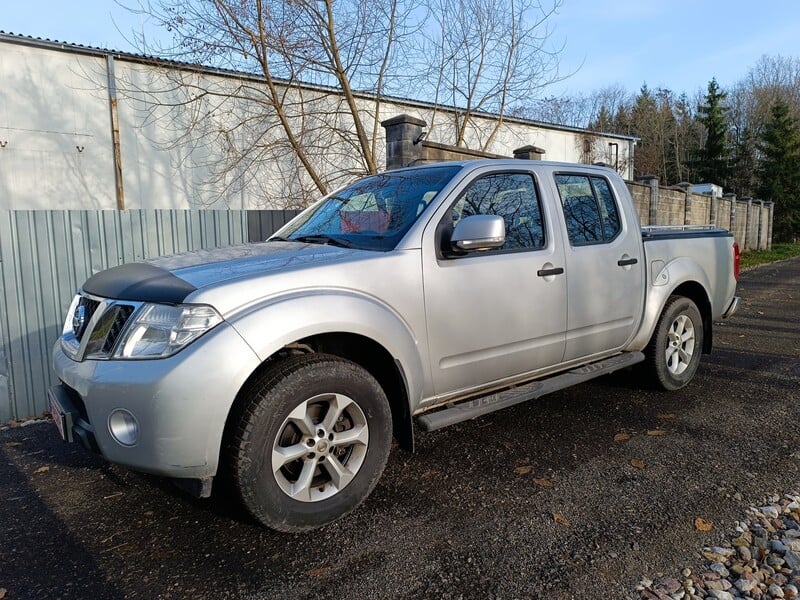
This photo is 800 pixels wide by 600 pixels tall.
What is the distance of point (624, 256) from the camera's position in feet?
13.9

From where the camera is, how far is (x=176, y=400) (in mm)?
2295

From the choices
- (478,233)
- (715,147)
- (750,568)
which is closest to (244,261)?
(478,233)

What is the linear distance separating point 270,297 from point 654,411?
3341mm

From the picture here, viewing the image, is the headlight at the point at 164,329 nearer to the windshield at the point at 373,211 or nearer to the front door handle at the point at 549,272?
the windshield at the point at 373,211

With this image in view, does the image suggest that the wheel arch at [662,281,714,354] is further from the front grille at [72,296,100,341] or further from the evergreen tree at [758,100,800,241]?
the evergreen tree at [758,100,800,241]

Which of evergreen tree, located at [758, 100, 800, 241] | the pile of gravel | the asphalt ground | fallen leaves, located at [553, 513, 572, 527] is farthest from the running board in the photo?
evergreen tree, located at [758, 100, 800, 241]

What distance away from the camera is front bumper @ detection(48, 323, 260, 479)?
230cm

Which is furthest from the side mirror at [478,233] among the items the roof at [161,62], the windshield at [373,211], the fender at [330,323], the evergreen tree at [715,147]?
the evergreen tree at [715,147]

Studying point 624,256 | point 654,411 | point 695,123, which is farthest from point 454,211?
point 695,123

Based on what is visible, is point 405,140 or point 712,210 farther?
point 712,210

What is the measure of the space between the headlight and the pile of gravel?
2121 millimetres

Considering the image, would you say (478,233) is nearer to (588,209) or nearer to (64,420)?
(588,209)

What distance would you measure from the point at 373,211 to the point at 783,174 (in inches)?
1823

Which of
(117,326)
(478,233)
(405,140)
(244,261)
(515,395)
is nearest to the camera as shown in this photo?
(117,326)
